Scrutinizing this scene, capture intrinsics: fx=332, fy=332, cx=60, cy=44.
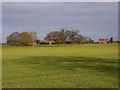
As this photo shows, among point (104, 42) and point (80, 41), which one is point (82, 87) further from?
point (80, 41)

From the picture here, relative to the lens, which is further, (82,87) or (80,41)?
(80,41)

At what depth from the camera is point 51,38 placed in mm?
166250

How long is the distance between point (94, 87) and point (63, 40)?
5786 inches

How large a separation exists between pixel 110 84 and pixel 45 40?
15095 cm

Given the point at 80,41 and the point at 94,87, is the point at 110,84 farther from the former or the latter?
the point at 80,41

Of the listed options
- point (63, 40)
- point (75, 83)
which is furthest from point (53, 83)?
point (63, 40)

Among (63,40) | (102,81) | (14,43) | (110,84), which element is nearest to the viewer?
(110,84)

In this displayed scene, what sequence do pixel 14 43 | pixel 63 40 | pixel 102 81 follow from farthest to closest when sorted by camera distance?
pixel 63 40
pixel 14 43
pixel 102 81

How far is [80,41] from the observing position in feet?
531

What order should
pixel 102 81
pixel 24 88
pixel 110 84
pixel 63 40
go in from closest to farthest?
pixel 24 88 < pixel 110 84 < pixel 102 81 < pixel 63 40

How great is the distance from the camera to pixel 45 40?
166 meters

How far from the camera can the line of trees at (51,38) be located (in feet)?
480

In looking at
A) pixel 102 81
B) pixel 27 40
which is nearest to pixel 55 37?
pixel 27 40

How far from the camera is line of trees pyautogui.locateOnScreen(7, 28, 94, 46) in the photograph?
480 ft
